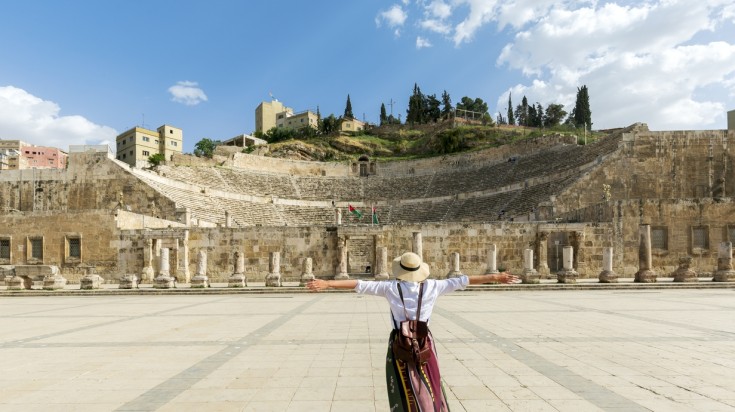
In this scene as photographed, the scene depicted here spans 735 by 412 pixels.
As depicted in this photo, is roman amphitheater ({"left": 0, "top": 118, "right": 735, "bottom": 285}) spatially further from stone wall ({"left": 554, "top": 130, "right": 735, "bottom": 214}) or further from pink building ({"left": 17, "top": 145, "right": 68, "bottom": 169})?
pink building ({"left": 17, "top": 145, "right": 68, "bottom": 169})

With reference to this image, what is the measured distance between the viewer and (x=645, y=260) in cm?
2155

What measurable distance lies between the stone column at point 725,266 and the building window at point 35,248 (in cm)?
3582

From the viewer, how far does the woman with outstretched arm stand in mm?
3457

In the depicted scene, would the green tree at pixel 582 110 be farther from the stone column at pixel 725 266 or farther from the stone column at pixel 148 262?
the stone column at pixel 148 262

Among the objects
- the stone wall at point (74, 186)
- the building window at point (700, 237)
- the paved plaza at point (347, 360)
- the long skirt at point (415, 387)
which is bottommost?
the paved plaza at point (347, 360)

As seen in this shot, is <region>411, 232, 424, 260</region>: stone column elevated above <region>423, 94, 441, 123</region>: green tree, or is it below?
below

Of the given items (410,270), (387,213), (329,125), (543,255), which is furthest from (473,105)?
(410,270)

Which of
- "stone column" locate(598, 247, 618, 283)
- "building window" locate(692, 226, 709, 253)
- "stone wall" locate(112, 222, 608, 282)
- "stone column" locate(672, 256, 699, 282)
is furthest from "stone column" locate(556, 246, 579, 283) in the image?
"building window" locate(692, 226, 709, 253)

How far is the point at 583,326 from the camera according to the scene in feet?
31.6

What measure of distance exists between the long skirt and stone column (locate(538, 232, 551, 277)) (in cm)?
2299

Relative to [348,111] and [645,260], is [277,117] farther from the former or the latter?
[645,260]

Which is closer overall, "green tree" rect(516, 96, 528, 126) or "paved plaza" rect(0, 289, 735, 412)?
"paved plaza" rect(0, 289, 735, 412)

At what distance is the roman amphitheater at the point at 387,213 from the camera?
82.9ft

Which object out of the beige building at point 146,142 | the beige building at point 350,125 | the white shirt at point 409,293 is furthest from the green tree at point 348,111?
the white shirt at point 409,293
